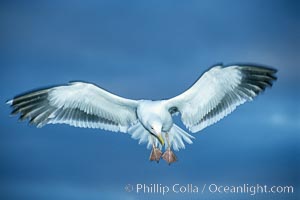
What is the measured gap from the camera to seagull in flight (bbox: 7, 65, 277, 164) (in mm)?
3074

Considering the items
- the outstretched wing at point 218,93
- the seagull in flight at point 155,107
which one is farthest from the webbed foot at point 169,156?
the outstretched wing at point 218,93

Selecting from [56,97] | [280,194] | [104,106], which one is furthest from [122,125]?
[280,194]

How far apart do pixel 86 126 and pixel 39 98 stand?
10.8 inches

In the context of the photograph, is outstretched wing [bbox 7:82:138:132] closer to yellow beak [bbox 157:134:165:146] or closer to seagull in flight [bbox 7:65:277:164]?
seagull in flight [bbox 7:65:277:164]

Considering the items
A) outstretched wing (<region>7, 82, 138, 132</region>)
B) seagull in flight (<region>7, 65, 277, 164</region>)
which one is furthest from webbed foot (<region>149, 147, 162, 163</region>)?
outstretched wing (<region>7, 82, 138, 132</region>)

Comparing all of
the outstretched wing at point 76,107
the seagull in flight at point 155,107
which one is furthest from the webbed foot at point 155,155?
the outstretched wing at point 76,107

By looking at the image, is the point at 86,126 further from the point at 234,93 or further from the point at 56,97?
the point at 234,93

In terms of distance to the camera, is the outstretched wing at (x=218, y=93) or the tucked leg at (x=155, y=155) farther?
the tucked leg at (x=155, y=155)

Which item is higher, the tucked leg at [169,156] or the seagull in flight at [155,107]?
the seagull in flight at [155,107]

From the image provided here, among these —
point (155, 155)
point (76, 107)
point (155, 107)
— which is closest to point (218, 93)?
point (155, 107)

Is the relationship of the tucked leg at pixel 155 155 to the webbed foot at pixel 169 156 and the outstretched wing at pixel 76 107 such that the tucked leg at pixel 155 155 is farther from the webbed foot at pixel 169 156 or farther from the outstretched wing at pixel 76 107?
the outstretched wing at pixel 76 107

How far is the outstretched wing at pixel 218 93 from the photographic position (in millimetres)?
3039

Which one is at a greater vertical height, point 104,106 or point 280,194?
point 104,106

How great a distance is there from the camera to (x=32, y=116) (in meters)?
3.17
